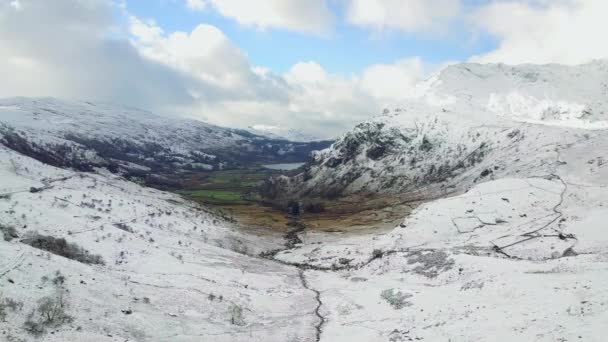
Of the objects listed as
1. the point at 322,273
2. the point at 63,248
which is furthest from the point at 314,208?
the point at 63,248

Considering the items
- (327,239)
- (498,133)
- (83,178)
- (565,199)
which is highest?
(498,133)

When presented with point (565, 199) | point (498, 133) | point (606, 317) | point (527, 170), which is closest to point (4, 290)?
point (606, 317)

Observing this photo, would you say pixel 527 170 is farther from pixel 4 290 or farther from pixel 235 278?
pixel 4 290

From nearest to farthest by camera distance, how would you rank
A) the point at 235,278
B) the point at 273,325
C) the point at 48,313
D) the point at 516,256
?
1. the point at 48,313
2. the point at 273,325
3. the point at 235,278
4. the point at 516,256

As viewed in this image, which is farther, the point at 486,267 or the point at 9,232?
the point at 9,232

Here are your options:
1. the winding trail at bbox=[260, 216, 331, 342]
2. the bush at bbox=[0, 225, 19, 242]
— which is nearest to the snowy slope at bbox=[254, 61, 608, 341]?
the winding trail at bbox=[260, 216, 331, 342]

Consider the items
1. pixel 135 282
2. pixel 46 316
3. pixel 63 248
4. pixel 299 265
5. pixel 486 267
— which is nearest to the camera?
pixel 46 316

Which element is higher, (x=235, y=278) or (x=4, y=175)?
(x=4, y=175)

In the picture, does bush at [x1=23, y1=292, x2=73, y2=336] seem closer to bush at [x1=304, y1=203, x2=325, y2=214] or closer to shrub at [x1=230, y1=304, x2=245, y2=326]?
shrub at [x1=230, y1=304, x2=245, y2=326]

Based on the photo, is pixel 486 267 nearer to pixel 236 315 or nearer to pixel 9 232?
pixel 236 315

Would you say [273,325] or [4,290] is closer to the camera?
[4,290]
